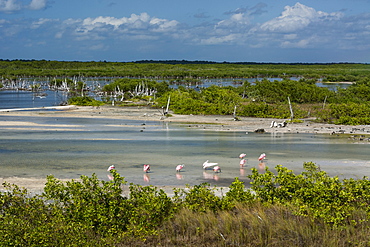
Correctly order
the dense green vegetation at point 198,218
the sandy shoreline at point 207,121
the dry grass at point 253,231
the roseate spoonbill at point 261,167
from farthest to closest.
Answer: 1. the sandy shoreline at point 207,121
2. the roseate spoonbill at point 261,167
3. the dry grass at point 253,231
4. the dense green vegetation at point 198,218

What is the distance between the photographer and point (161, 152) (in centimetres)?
2617

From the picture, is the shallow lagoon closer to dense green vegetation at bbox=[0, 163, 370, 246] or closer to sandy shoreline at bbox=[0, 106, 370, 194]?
sandy shoreline at bbox=[0, 106, 370, 194]

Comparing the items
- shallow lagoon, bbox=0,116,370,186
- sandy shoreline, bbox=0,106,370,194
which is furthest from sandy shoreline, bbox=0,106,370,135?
shallow lagoon, bbox=0,116,370,186

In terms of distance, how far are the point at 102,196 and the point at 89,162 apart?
38.3ft

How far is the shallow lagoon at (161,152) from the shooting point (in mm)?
19953

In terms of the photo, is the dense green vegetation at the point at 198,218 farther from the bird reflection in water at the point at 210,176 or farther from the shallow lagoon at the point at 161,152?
the bird reflection in water at the point at 210,176

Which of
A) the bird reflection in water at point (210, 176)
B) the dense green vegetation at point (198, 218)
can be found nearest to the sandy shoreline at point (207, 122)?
the bird reflection in water at point (210, 176)

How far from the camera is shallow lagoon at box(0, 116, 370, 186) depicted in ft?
65.5

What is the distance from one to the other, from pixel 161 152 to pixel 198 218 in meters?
15.5

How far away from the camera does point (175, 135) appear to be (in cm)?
3494

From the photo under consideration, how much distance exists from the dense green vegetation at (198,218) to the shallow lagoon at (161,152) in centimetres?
593

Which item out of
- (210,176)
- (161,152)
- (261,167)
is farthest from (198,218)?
(161,152)

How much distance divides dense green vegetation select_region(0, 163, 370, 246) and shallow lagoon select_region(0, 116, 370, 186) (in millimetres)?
5930

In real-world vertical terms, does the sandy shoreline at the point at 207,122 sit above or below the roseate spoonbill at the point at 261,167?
below
